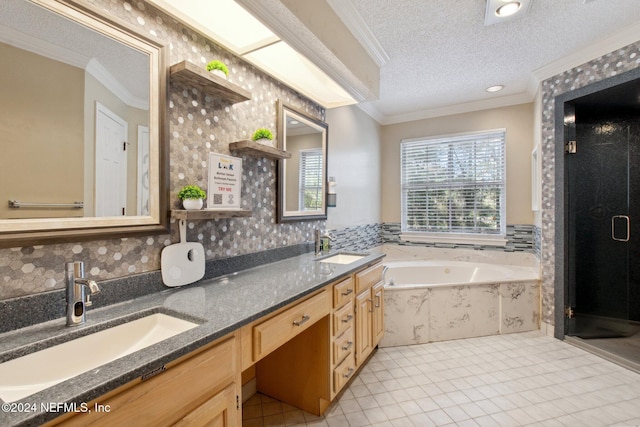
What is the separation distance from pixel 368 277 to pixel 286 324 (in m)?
Result: 1.03

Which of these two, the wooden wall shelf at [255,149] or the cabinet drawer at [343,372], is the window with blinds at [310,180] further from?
the cabinet drawer at [343,372]

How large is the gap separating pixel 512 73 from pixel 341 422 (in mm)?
3362

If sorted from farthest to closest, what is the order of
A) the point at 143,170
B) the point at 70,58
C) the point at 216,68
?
the point at 216,68, the point at 143,170, the point at 70,58

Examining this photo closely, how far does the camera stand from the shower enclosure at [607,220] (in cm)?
297

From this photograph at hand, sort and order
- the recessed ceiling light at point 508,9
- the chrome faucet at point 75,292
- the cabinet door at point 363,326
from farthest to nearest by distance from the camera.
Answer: the cabinet door at point 363,326
the recessed ceiling light at point 508,9
the chrome faucet at point 75,292

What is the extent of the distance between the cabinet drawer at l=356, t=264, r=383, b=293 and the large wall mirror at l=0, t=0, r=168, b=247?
4.26ft

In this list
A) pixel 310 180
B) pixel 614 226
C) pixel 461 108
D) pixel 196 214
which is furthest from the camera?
pixel 461 108

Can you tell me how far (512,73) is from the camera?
2.83 m

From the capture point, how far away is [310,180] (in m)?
2.53

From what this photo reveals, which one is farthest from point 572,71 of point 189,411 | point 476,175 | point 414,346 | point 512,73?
point 189,411

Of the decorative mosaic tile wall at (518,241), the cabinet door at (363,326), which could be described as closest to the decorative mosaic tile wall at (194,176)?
the cabinet door at (363,326)

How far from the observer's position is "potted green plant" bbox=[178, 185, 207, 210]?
142cm

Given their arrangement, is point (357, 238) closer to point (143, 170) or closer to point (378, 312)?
point (378, 312)

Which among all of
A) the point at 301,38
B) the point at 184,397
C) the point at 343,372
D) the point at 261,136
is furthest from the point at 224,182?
the point at 343,372
